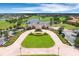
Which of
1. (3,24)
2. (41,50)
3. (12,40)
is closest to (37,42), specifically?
(41,50)

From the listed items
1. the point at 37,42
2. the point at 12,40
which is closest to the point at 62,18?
the point at 37,42

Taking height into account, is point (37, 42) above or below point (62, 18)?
below

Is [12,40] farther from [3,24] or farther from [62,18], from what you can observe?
[62,18]

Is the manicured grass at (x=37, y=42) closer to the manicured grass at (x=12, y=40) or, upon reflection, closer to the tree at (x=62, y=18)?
the manicured grass at (x=12, y=40)

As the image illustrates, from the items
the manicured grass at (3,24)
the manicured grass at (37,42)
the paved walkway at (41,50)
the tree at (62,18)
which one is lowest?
the paved walkway at (41,50)

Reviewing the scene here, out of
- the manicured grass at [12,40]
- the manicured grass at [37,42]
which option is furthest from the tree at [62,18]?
the manicured grass at [12,40]

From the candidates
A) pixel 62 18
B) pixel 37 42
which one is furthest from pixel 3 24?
pixel 62 18

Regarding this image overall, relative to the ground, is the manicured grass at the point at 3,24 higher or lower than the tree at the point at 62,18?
lower

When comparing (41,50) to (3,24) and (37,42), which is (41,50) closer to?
(37,42)

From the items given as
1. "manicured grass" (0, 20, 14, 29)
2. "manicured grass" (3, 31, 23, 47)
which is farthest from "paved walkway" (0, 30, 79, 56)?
"manicured grass" (0, 20, 14, 29)

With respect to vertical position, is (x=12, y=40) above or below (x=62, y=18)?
below

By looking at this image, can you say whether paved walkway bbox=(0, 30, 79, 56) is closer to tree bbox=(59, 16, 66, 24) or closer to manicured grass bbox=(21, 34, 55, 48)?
manicured grass bbox=(21, 34, 55, 48)
